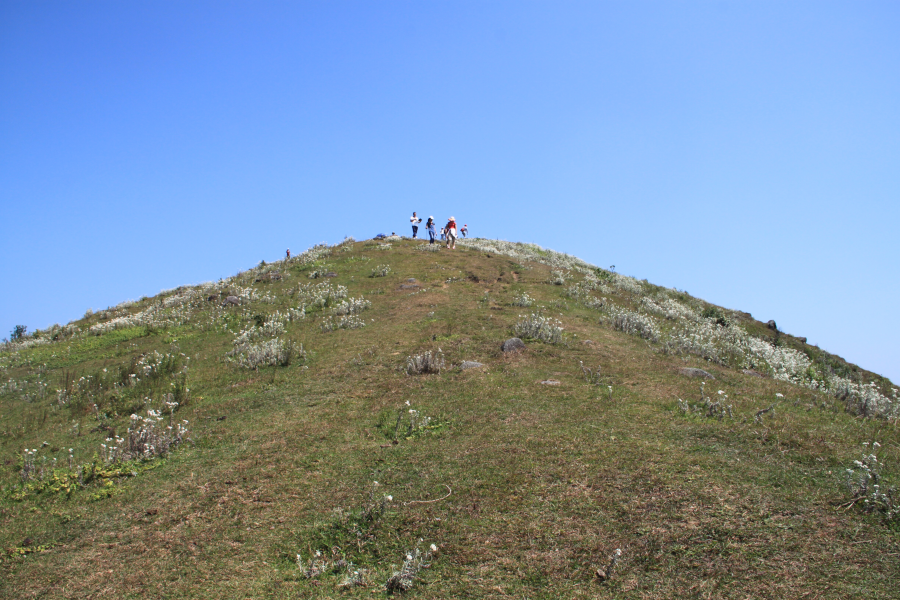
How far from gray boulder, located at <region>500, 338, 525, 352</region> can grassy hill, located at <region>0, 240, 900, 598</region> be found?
26 centimetres

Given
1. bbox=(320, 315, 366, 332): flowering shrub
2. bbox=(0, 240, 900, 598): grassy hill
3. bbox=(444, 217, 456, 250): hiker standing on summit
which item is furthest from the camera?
bbox=(444, 217, 456, 250): hiker standing on summit

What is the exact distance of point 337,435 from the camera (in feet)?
37.4

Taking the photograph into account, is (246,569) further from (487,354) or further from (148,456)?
(487,354)

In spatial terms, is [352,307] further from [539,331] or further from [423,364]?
[539,331]

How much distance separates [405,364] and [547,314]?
7.72 m

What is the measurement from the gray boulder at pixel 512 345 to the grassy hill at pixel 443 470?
0.86 ft

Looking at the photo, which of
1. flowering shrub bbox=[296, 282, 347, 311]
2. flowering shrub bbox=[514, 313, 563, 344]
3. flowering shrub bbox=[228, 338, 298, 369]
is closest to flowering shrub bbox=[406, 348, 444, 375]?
flowering shrub bbox=[514, 313, 563, 344]

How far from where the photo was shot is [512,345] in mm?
16391

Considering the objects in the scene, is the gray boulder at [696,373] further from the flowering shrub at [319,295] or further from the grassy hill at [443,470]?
the flowering shrub at [319,295]

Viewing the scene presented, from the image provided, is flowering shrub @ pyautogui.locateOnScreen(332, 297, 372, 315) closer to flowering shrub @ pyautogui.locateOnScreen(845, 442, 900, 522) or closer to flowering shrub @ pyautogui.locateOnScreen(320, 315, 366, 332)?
flowering shrub @ pyautogui.locateOnScreen(320, 315, 366, 332)

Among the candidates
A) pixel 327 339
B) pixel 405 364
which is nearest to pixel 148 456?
pixel 405 364

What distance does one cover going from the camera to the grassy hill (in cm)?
698

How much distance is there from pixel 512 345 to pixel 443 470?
7.32 meters

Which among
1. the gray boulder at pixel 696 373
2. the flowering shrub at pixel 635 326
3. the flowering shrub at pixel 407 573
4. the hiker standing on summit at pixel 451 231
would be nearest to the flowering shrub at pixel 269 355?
the flowering shrub at pixel 407 573
